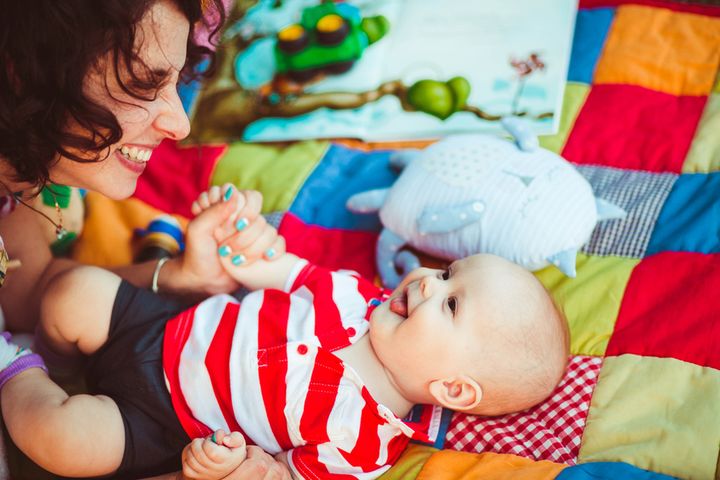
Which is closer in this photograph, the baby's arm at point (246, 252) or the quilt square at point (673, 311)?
the quilt square at point (673, 311)

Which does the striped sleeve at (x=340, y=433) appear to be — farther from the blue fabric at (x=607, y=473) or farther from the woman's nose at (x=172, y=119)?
the woman's nose at (x=172, y=119)

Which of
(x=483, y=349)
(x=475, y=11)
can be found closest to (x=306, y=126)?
(x=475, y=11)

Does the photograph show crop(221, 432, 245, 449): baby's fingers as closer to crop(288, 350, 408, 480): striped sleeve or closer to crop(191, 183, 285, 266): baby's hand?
crop(288, 350, 408, 480): striped sleeve

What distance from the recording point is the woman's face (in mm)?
844

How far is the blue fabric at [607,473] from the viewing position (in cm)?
87

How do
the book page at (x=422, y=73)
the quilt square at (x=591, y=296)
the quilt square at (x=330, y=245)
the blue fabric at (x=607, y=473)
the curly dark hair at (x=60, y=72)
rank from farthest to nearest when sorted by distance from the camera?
the book page at (x=422, y=73) < the quilt square at (x=330, y=245) < the quilt square at (x=591, y=296) < the blue fabric at (x=607, y=473) < the curly dark hair at (x=60, y=72)

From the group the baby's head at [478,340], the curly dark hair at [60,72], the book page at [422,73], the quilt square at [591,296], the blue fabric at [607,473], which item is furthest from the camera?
the book page at [422,73]

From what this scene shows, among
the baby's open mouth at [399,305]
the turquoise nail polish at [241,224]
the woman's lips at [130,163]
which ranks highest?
the woman's lips at [130,163]

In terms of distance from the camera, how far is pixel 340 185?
1432 mm

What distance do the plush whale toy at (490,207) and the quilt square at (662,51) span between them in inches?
15.2

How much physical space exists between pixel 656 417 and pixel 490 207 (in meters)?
0.38

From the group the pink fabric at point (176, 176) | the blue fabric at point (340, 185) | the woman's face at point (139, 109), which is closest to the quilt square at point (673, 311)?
the blue fabric at point (340, 185)

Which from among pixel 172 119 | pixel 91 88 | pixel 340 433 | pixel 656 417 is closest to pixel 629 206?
pixel 656 417

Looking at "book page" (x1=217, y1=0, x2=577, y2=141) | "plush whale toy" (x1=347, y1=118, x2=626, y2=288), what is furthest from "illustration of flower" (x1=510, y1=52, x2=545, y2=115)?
"plush whale toy" (x1=347, y1=118, x2=626, y2=288)
